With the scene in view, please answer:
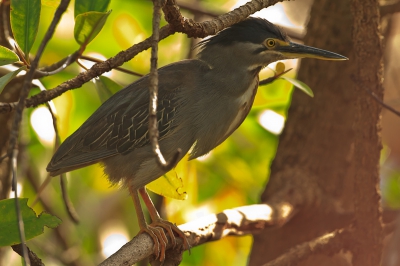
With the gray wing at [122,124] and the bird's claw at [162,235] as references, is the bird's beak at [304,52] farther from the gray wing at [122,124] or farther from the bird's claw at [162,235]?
the bird's claw at [162,235]

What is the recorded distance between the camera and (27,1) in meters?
2.26

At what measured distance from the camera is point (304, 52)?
271cm

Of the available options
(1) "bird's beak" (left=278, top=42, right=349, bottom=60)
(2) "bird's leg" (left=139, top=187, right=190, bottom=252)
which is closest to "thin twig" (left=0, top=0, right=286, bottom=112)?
(1) "bird's beak" (left=278, top=42, right=349, bottom=60)

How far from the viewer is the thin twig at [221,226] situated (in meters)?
2.32

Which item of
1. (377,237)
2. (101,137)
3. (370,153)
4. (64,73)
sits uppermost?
(64,73)

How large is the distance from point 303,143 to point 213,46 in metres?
0.80

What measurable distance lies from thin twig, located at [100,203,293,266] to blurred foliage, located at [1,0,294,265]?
527mm

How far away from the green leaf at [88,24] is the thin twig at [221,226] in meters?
0.82

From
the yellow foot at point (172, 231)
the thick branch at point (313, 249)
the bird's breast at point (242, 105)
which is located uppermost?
the bird's breast at point (242, 105)

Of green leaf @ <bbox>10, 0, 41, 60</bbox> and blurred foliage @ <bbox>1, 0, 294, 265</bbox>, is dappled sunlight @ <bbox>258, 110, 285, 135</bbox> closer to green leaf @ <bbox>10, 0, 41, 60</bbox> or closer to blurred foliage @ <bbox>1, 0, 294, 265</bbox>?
blurred foliage @ <bbox>1, 0, 294, 265</bbox>

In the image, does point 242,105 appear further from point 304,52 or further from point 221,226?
point 221,226

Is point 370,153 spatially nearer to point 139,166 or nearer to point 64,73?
point 139,166

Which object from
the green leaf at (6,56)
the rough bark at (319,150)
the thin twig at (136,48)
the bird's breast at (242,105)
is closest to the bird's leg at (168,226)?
the bird's breast at (242,105)

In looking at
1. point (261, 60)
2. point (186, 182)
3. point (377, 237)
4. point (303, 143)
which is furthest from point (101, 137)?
point (377, 237)
